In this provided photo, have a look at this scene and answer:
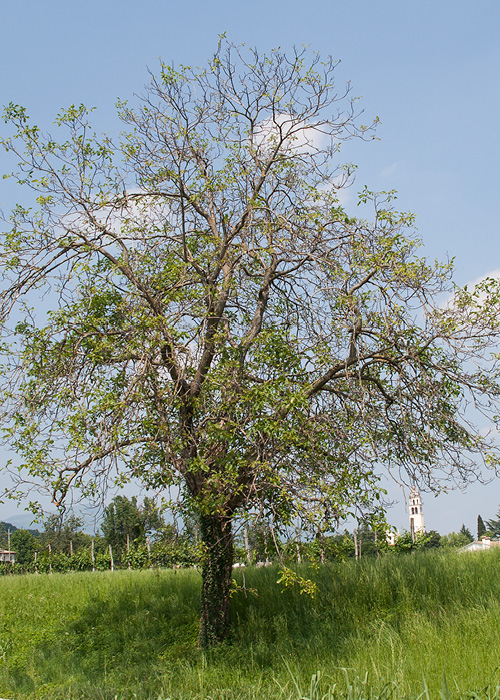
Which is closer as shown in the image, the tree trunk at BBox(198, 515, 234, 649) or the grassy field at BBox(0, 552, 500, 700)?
the grassy field at BBox(0, 552, 500, 700)

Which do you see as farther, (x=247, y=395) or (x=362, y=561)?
(x=362, y=561)

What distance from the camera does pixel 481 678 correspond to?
21.9 feet

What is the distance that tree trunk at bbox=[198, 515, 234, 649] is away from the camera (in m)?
10.4

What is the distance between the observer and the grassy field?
295 inches

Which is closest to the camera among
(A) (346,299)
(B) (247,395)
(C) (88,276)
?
(B) (247,395)

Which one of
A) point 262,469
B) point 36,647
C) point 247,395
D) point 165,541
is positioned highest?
point 247,395

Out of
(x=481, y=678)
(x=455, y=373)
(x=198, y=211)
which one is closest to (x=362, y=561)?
(x=455, y=373)

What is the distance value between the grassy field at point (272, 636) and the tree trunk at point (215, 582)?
33cm

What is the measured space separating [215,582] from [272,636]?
1391 mm

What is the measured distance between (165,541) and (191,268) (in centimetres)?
507

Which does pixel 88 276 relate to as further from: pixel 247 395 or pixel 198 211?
pixel 247 395

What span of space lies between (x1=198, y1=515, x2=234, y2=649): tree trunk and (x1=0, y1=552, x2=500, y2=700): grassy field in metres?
0.33

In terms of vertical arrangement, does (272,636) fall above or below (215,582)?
below

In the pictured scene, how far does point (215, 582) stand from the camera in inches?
417
